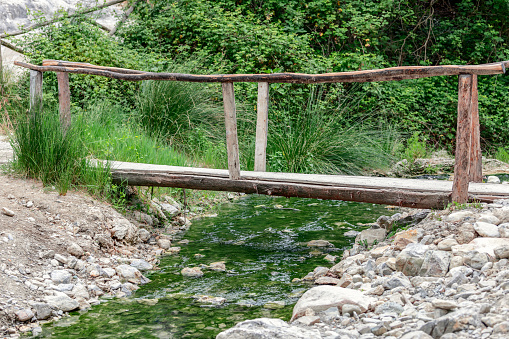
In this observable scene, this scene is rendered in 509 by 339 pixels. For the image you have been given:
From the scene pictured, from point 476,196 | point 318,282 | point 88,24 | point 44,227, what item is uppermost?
point 88,24

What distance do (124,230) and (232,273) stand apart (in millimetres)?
1227

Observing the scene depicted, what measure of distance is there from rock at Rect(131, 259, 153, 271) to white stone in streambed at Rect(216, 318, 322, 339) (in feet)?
5.97

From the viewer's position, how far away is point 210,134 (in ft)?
28.0

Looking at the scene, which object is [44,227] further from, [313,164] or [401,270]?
[313,164]

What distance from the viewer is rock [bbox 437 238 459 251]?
12.2ft

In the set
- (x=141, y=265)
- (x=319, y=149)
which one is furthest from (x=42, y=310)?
(x=319, y=149)

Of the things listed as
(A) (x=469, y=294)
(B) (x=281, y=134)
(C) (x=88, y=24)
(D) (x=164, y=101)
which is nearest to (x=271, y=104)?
(B) (x=281, y=134)

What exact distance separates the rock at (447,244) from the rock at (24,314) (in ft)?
9.11

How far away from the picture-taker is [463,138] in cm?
419

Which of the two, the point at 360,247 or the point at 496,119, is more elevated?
the point at 496,119

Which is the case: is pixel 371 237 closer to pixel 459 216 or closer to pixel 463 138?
pixel 459 216

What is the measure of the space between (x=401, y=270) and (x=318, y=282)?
723mm

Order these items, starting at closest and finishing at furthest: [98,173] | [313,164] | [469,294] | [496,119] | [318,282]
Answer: [469,294] < [318,282] < [98,173] < [313,164] < [496,119]

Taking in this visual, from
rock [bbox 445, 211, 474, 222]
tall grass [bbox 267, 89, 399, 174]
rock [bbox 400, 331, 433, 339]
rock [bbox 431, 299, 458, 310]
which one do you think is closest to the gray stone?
rock [bbox 431, 299, 458, 310]
